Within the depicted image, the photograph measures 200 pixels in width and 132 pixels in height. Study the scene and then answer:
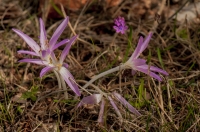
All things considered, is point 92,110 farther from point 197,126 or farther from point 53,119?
point 197,126

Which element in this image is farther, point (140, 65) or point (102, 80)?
point (102, 80)

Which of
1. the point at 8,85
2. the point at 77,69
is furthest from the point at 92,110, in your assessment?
the point at 8,85

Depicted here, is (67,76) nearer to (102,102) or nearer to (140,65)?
(102,102)

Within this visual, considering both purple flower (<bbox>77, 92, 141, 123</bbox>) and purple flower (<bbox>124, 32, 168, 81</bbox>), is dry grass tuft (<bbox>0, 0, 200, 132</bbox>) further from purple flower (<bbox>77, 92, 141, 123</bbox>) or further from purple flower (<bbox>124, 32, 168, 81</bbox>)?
purple flower (<bbox>124, 32, 168, 81</bbox>)

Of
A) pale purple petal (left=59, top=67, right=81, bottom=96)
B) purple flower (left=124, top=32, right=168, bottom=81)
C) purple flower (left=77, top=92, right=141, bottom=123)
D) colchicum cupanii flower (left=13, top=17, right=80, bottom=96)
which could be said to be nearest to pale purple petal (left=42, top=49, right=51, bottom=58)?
colchicum cupanii flower (left=13, top=17, right=80, bottom=96)

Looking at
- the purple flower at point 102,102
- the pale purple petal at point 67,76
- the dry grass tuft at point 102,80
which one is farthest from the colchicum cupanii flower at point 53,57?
the dry grass tuft at point 102,80

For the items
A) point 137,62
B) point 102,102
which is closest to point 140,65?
point 137,62

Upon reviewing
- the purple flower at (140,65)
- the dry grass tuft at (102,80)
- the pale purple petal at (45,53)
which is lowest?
the dry grass tuft at (102,80)

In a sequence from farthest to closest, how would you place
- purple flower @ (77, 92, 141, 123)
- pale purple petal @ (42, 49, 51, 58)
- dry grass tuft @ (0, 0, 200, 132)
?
dry grass tuft @ (0, 0, 200, 132) < purple flower @ (77, 92, 141, 123) < pale purple petal @ (42, 49, 51, 58)

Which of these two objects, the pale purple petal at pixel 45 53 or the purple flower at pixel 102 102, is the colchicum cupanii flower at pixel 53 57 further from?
the purple flower at pixel 102 102

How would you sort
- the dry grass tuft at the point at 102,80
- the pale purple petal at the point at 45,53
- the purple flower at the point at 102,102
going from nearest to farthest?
1. the pale purple petal at the point at 45,53
2. the purple flower at the point at 102,102
3. the dry grass tuft at the point at 102,80

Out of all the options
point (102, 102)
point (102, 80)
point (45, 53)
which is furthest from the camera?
point (102, 80)

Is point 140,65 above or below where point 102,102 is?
above
